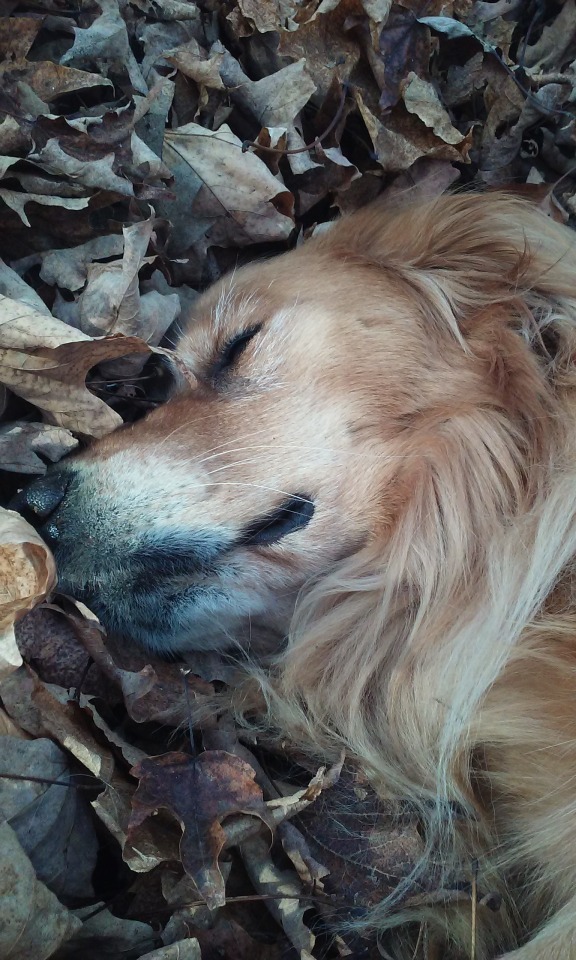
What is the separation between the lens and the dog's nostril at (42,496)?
188 centimetres

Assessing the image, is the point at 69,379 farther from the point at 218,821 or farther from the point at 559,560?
the point at 559,560

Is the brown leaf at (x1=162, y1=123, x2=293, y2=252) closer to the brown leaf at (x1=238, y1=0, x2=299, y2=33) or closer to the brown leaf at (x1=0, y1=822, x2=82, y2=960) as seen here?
the brown leaf at (x1=238, y1=0, x2=299, y2=33)

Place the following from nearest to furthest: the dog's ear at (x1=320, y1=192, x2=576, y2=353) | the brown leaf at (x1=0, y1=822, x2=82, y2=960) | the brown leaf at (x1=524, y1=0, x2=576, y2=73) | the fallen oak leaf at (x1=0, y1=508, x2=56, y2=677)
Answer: the brown leaf at (x1=0, y1=822, x2=82, y2=960) → the fallen oak leaf at (x1=0, y1=508, x2=56, y2=677) → the dog's ear at (x1=320, y1=192, x2=576, y2=353) → the brown leaf at (x1=524, y1=0, x2=576, y2=73)

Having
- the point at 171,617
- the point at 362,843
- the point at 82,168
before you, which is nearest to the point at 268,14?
the point at 82,168

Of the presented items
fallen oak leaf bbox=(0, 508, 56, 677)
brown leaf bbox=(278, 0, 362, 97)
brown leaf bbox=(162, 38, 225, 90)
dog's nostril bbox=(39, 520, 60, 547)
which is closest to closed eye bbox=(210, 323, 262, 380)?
dog's nostril bbox=(39, 520, 60, 547)

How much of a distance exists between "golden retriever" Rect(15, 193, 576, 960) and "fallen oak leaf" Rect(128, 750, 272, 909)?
29cm

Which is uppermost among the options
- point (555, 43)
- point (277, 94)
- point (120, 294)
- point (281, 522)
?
Answer: point (555, 43)

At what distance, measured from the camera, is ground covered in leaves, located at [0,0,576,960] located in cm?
150

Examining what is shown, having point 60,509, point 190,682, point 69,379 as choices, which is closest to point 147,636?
point 190,682

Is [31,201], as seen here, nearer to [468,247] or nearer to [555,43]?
[468,247]

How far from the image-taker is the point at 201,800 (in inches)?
61.0

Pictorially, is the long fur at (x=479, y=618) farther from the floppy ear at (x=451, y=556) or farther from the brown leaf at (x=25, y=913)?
the brown leaf at (x=25, y=913)

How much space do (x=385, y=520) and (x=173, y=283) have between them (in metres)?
1.18

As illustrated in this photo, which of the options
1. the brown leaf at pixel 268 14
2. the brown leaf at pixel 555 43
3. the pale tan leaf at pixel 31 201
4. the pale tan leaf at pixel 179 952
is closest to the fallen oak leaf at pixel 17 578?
the pale tan leaf at pixel 179 952
